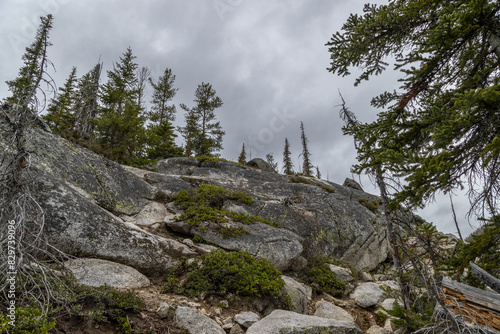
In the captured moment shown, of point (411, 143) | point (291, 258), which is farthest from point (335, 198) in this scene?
point (411, 143)

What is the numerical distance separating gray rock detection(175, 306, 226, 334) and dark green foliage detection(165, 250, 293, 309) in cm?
98

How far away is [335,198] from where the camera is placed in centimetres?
1520

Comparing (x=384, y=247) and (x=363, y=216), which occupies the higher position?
(x=363, y=216)

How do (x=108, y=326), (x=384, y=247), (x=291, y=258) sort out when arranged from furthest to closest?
(x=384, y=247), (x=291, y=258), (x=108, y=326)

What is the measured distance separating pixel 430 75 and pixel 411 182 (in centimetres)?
309

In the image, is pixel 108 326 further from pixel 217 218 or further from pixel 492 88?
pixel 492 88

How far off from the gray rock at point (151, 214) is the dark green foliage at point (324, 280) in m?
6.60

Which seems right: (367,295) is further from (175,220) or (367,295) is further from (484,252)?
(175,220)

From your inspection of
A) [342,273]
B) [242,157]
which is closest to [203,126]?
[242,157]

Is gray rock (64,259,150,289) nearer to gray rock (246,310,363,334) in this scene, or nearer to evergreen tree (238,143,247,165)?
gray rock (246,310,363,334)

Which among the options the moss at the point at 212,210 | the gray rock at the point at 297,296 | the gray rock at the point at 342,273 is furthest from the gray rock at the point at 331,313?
the moss at the point at 212,210

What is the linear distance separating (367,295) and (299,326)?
534 centimetres

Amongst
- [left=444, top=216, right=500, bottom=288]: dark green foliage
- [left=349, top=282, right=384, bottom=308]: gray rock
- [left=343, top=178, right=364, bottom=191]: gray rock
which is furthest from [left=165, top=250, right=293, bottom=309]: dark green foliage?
[left=343, top=178, right=364, bottom=191]: gray rock

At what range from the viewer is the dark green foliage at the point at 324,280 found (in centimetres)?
916
